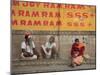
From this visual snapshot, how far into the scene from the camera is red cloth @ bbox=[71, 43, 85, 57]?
1.51 meters

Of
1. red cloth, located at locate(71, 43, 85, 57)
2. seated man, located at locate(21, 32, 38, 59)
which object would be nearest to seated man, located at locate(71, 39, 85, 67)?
red cloth, located at locate(71, 43, 85, 57)

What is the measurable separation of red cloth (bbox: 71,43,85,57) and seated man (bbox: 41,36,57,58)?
13 centimetres

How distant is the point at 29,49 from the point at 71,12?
1.21 feet

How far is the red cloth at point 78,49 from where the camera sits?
4.96 feet

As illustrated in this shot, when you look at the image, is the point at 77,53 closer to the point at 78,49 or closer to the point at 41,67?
the point at 78,49

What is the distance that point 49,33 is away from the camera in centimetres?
145

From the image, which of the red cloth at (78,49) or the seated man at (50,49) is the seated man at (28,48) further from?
the red cloth at (78,49)

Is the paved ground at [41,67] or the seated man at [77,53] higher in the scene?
the seated man at [77,53]

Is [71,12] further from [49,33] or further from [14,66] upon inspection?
[14,66]

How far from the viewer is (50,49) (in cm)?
146

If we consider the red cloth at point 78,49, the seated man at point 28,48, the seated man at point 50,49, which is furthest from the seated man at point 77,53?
the seated man at point 28,48

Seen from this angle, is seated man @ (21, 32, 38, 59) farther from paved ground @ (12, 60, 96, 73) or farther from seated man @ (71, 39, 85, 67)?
seated man @ (71, 39, 85, 67)

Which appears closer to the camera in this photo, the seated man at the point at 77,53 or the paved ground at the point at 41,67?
the paved ground at the point at 41,67

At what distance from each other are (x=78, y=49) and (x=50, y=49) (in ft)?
0.65
